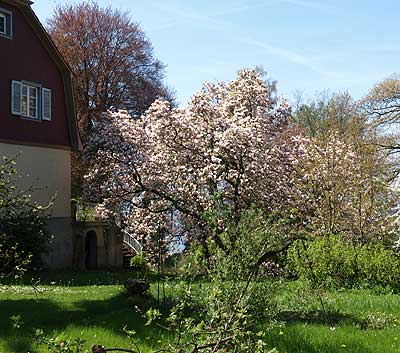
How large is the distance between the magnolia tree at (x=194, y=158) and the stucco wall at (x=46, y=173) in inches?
56.2

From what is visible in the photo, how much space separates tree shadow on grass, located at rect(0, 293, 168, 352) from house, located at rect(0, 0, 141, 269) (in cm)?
1192

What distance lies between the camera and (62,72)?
84.5 ft

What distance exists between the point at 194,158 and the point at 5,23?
33.1 feet

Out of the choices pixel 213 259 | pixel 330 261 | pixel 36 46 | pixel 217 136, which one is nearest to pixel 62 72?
pixel 36 46

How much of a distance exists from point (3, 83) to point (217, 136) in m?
9.34

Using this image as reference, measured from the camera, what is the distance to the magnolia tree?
18.7 meters

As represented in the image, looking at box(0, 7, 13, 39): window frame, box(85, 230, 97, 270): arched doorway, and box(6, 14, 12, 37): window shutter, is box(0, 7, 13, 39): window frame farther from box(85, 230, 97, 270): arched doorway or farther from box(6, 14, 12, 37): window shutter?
box(85, 230, 97, 270): arched doorway

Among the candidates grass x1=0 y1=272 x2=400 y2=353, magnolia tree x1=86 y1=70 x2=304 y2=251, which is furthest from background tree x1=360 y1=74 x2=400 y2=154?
grass x1=0 y1=272 x2=400 y2=353

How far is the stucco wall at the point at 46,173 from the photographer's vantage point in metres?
23.1

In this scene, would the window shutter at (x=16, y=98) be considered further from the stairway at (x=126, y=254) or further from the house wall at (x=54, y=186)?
the stairway at (x=126, y=254)

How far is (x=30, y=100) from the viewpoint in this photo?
24.0 metres

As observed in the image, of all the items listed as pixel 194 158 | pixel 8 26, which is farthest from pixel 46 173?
pixel 194 158

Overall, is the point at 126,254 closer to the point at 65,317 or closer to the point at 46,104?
the point at 46,104

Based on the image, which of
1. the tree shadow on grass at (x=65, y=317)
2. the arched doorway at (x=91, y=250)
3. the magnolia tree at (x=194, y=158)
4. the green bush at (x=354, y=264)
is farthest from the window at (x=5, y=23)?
the green bush at (x=354, y=264)
